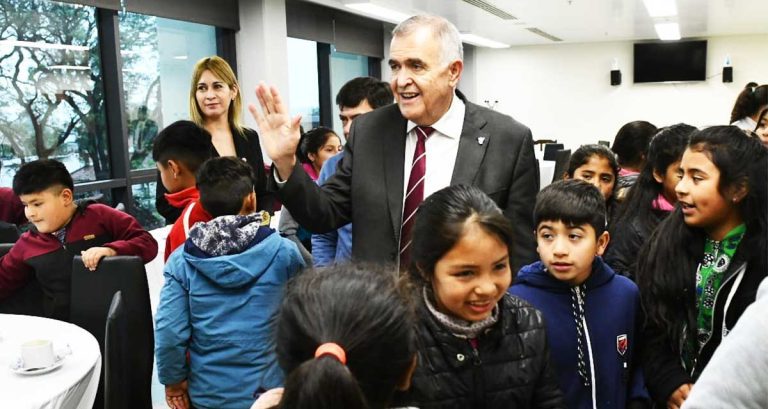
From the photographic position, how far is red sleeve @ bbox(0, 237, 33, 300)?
8.48 feet

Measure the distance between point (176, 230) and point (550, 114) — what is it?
11.6 meters

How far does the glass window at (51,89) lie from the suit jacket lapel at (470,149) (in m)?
3.78

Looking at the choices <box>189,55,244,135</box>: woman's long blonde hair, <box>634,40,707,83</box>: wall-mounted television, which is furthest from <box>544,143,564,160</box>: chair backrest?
<box>189,55,244,135</box>: woman's long blonde hair

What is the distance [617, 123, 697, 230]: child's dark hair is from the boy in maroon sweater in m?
1.97

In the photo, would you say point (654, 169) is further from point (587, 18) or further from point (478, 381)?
point (587, 18)

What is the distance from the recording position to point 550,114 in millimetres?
12961

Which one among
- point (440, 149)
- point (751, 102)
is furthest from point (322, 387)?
point (751, 102)

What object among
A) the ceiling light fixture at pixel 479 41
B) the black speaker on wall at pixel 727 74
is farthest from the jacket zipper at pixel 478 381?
the black speaker on wall at pixel 727 74

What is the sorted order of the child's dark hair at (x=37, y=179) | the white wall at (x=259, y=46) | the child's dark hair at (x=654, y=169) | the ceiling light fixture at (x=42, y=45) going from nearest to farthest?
1. the child's dark hair at (x=654, y=169)
2. the child's dark hair at (x=37, y=179)
3. the ceiling light fixture at (x=42, y=45)
4. the white wall at (x=259, y=46)

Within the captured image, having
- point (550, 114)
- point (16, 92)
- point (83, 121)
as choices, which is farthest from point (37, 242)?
point (550, 114)

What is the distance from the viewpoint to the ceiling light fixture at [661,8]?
7.48m

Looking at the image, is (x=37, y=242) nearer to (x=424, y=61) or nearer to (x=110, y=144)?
(x=424, y=61)

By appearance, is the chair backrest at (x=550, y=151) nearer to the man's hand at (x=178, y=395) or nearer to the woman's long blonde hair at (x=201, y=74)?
the woman's long blonde hair at (x=201, y=74)

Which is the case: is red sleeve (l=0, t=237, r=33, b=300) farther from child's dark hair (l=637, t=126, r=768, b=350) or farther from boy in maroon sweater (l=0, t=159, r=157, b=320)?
child's dark hair (l=637, t=126, r=768, b=350)
